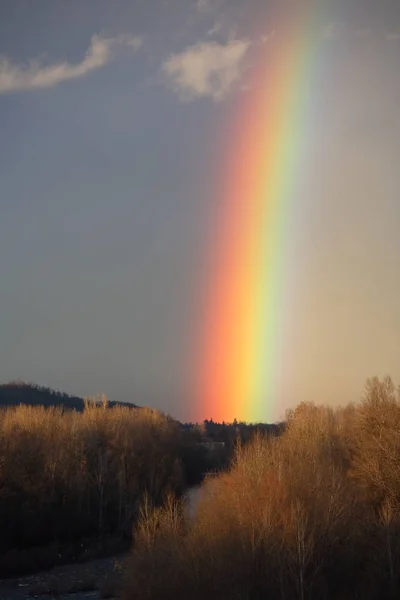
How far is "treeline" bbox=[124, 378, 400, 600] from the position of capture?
22.5m

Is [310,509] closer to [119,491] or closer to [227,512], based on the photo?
[227,512]

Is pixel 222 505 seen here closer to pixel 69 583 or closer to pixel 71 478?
pixel 69 583

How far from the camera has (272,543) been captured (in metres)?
22.9

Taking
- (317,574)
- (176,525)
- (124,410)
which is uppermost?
(124,410)

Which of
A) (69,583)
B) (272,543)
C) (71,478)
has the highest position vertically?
(71,478)

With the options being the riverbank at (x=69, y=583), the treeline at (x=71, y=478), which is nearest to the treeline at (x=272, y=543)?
the riverbank at (x=69, y=583)

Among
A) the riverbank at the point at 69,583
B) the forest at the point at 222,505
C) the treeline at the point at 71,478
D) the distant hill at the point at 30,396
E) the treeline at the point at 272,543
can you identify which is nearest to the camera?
the treeline at the point at 272,543

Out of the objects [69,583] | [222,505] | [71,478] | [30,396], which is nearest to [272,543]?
[222,505]

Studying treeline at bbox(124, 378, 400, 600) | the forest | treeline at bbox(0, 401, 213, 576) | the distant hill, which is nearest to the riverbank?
the forest

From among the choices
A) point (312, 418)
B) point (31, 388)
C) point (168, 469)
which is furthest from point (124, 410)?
point (31, 388)

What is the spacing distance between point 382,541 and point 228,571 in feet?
23.2

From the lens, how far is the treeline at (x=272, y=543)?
22453mm

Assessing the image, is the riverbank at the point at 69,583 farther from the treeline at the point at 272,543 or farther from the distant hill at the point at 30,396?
the distant hill at the point at 30,396

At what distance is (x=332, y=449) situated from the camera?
40.0 meters
